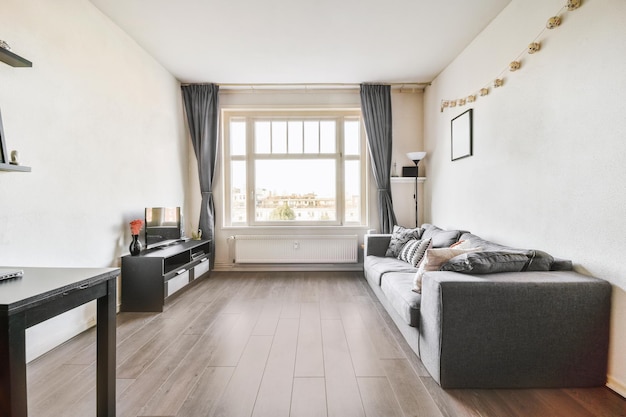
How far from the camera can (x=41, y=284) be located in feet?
4.10

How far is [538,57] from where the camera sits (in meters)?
2.22

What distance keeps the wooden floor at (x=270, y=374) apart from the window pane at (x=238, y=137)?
261cm

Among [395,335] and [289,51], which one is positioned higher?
[289,51]

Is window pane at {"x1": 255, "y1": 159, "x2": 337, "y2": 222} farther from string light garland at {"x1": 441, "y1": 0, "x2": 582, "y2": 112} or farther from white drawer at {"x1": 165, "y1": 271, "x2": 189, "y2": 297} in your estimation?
string light garland at {"x1": 441, "y1": 0, "x2": 582, "y2": 112}

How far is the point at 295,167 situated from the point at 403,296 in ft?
9.74

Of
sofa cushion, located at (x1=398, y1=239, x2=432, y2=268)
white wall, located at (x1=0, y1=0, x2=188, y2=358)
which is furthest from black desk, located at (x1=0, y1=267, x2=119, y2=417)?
sofa cushion, located at (x1=398, y1=239, x2=432, y2=268)

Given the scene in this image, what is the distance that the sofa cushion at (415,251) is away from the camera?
311cm

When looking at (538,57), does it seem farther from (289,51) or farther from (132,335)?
(132,335)

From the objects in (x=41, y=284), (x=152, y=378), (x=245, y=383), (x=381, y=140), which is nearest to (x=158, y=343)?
(x=152, y=378)

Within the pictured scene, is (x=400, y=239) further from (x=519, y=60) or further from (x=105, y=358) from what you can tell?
(x=105, y=358)

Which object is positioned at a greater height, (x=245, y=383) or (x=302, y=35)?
(x=302, y=35)

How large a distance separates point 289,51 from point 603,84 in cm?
282

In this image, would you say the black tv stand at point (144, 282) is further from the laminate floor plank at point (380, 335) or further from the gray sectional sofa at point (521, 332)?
the gray sectional sofa at point (521, 332)

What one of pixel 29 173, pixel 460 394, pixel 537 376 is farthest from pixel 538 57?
pixel 29 173
